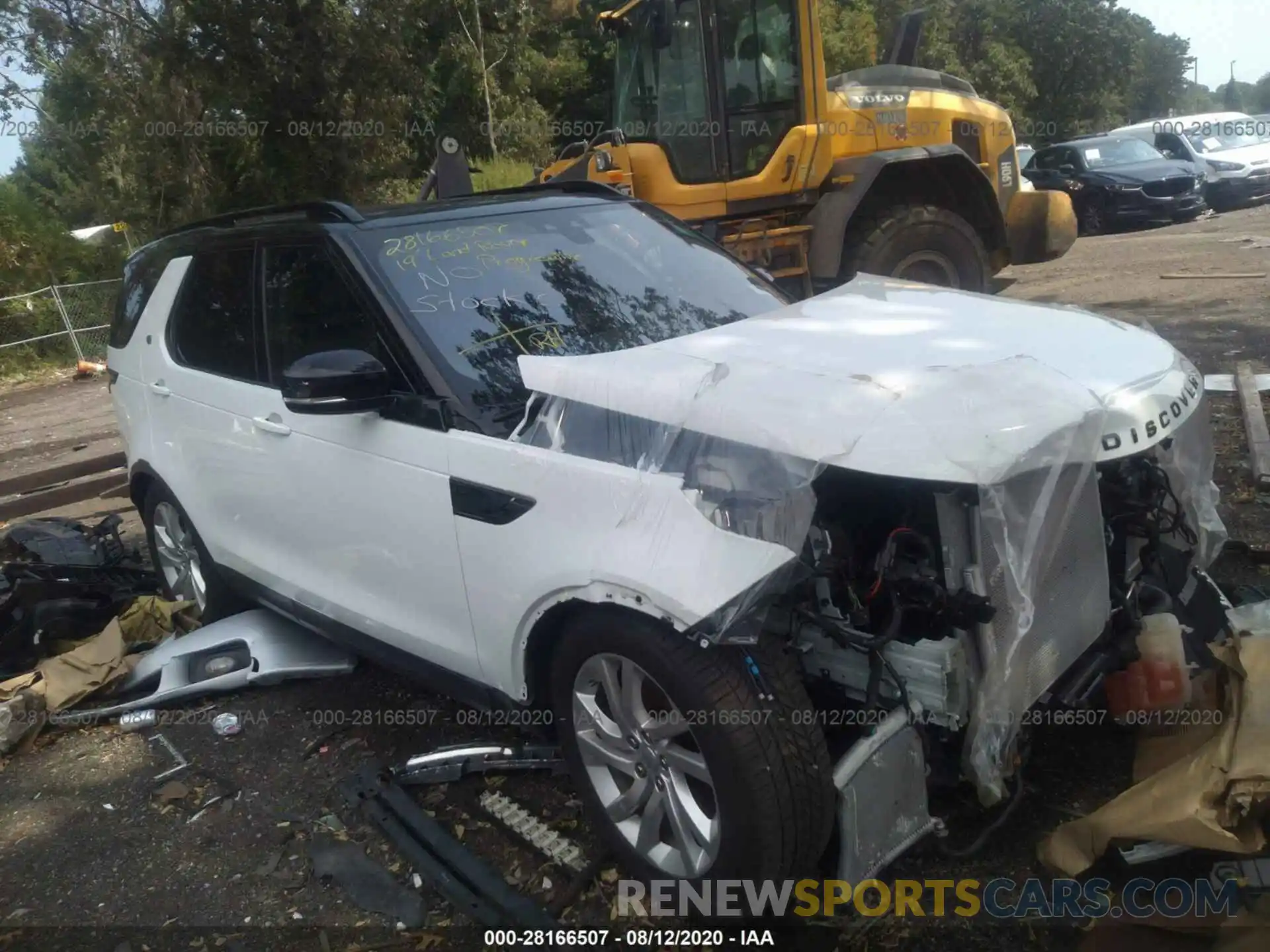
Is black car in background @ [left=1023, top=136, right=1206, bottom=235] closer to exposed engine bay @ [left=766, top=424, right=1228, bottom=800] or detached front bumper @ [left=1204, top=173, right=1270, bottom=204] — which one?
detached front bumper @ [left=1204, top=173, right=1270, bottom=204]

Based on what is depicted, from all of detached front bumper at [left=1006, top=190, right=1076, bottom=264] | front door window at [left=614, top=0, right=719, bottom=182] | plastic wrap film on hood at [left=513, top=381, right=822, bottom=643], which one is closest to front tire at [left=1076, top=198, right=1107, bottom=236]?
detached front bumper at [left=1006, top=190, right=1076, bottom=264]

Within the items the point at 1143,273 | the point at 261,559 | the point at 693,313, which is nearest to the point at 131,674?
the point at 261,559

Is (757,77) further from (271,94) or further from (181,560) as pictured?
(271,94)

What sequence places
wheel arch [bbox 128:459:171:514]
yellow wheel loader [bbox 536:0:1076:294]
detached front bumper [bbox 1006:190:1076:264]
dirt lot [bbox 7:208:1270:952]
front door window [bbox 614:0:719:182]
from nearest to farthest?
dirt lot [bbox 7:208:1270:952] → wheel arch [bbox 128:459:171:514] → yellow wheel loader [bbox 536:0:1076:294] → front door window [bbox 614:0:719:182] → detached front bumper [bbox 1006:190:1076:264]

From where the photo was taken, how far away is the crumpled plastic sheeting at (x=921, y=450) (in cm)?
229

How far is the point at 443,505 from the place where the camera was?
2988mm

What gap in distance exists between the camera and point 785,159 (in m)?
7.91

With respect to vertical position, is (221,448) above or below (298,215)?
below

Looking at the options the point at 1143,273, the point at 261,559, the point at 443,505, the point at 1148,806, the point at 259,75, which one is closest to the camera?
the point at 1148,806

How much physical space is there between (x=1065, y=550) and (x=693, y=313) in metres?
1.52

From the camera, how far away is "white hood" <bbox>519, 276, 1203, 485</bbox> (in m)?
2.29

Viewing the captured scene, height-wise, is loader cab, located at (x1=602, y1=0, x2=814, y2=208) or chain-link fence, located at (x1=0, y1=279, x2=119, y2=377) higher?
loader cab, located at (x1=602, y1=0, x2=814, y2=208)

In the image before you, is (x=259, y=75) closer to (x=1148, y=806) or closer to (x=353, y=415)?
(x=353, y=415)

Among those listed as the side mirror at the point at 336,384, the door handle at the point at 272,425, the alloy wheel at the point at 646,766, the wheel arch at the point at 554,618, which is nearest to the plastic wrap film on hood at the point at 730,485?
the wheel arch at the point at 554,618
